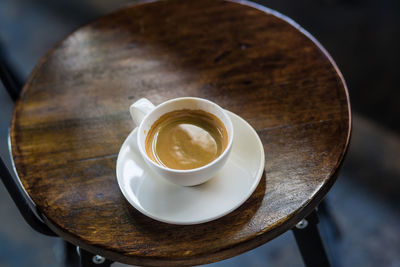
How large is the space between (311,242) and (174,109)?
399mm

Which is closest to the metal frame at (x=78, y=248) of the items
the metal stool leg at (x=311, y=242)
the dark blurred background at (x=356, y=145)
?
the metal stool leg at (x=311, y=242)

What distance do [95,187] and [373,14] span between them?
4.48ft

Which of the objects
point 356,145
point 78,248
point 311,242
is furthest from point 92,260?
point 356,145

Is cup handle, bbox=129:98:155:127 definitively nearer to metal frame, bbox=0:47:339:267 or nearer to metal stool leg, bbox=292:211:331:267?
metal frame, bbox=0:47:339:267

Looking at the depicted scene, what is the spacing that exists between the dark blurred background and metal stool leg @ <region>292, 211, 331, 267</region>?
0.31m

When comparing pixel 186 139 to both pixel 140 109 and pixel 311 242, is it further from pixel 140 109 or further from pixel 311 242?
pixel 311 242

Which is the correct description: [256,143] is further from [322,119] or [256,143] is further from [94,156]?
[94,156]

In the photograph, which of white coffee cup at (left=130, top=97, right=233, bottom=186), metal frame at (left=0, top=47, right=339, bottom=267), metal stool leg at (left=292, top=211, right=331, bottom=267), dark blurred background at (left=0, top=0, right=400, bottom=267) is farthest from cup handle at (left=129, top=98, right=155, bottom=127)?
dark blurred background at (left=0, top=0, right=400, bottom=267)

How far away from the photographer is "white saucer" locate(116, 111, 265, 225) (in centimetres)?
60

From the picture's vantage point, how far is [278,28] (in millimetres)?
906

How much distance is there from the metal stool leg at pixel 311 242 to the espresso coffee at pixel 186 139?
0.28 metres

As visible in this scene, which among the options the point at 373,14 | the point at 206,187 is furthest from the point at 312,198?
the point at 373,14

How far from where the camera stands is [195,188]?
630 millimetres

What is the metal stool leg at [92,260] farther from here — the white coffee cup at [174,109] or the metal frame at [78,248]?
the white coffee cup at [174,109]
